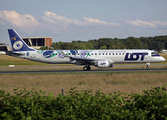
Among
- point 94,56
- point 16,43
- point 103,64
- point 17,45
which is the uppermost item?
point 16,43

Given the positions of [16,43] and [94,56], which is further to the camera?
[16,43]

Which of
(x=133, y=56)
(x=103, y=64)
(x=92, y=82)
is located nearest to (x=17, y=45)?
(x=103, y=64)

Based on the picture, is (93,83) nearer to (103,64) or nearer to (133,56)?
(103,64)

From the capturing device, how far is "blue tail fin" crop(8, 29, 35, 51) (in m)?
42.8

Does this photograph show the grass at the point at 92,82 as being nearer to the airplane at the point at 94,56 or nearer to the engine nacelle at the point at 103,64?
the engine nacelle at the point at 103,64

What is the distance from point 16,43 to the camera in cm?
4331

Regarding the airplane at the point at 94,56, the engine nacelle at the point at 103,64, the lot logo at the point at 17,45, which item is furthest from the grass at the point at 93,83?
the lot logo at the point at 17,45

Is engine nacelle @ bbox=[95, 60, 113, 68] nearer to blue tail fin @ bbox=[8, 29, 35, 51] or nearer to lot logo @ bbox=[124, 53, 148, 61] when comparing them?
lot logo @ bbox=[124, 53, 148, 61]

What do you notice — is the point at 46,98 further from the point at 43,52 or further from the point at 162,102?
the point at 43,52

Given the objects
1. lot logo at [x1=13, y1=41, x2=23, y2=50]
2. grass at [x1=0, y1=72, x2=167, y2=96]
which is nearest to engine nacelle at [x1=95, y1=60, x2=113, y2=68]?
grass at [x1=0, y1=72, x2=167, y2=96]

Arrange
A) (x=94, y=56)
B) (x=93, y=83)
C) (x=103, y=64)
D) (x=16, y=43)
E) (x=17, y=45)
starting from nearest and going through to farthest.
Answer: (x=93, y=83), (x=103, y=64), (x=94, y=56), (x=17, y=45), (x=16, y=43)

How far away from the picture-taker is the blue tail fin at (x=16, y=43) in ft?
140

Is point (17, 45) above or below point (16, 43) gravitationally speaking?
below

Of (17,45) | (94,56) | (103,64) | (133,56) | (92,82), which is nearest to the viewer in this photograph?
(92,82)
